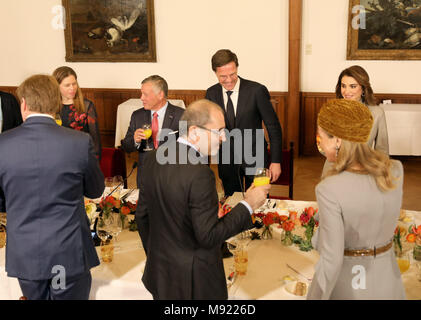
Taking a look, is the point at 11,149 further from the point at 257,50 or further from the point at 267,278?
the point at 257,50

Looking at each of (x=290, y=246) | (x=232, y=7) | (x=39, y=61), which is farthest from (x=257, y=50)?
(x=290, y=246)

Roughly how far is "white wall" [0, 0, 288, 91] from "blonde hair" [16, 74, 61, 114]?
5.65m

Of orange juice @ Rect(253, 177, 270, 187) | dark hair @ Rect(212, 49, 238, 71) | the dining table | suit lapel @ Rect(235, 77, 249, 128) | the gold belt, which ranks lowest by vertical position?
the dining table

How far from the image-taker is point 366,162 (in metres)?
2.16

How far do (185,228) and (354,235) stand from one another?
2.43 ft

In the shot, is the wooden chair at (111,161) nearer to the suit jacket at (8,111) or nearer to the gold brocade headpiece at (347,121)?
the suit jacket at (8,111)

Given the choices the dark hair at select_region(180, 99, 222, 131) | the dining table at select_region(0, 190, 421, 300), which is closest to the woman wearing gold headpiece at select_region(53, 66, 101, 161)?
the dining table at select_region(0, 190, 421, 300)

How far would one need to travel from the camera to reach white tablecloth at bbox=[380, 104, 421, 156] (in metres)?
6.91

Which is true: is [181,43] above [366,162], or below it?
above

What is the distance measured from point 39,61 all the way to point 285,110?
4357 millimetres

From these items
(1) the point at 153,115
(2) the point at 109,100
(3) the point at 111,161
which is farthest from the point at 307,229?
(2) the point at 109,100

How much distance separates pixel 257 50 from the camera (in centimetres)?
781

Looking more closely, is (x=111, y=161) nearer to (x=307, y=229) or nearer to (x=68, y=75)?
(x=68, y=75)

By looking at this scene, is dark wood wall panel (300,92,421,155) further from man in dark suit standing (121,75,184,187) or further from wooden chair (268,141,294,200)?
man in dark suit standing (121,75,184,187)
